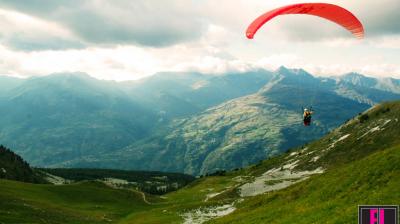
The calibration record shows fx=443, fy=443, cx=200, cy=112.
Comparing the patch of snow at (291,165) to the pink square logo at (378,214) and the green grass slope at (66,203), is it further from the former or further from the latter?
the pink square logo at (378,214)

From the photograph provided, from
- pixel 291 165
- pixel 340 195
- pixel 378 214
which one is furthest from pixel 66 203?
pixel 291 165

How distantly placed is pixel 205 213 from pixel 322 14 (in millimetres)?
40197

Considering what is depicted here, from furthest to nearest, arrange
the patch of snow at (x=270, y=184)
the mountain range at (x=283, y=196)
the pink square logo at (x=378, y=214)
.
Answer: the patch of snow at (x=270, y=184)
the mountain range at (x=283, y=196)
the pink square logo at (x=378, y=214)

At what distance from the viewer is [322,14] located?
3909 centimetres

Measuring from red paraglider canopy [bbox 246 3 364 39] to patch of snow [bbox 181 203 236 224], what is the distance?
1235 inches

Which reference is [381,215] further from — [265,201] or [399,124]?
[399,124]

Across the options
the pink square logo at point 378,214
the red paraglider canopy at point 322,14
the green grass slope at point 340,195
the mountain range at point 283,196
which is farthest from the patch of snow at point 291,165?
the pink square logo at point 378,214

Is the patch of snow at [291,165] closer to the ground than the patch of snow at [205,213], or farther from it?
farther from it

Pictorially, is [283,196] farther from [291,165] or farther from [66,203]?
[291,165]

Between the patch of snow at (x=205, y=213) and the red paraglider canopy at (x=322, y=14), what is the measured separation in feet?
103

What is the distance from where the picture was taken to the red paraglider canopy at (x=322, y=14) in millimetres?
37312

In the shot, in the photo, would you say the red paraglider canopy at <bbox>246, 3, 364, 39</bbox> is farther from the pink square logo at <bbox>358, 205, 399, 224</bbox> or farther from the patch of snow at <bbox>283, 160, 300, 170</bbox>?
the patch of snow at <bbox>283, 160, 300, 170</bbox>

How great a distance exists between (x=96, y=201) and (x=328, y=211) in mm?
77415

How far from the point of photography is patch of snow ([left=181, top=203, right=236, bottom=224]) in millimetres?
62750
